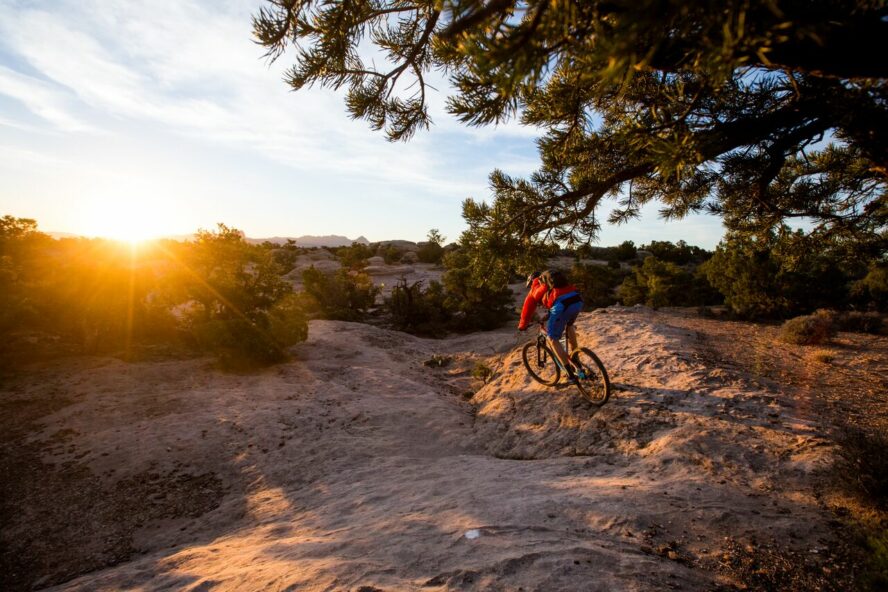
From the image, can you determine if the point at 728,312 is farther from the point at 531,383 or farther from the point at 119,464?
the point at 119,464

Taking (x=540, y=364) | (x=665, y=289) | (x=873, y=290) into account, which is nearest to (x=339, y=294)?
(x=540, y=364)

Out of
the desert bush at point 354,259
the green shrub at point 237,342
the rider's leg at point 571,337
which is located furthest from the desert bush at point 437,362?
the desert bush at point 354,259

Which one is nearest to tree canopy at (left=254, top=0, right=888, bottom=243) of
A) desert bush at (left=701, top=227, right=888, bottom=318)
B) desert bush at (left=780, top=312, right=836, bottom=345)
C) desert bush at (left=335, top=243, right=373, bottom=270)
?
desert bush at (left=780, top=312, right=836, bottom=345)

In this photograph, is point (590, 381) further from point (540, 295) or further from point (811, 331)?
point (811, 331)

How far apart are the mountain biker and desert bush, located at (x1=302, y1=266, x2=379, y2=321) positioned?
13.1 metres

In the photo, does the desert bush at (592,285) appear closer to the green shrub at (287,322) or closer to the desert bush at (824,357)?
the desert bush at (824,357)

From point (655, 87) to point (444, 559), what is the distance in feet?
15.1

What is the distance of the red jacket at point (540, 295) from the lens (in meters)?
6.31

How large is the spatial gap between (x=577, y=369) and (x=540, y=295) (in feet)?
4.70

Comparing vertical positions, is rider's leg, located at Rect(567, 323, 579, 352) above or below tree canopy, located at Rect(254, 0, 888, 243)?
below

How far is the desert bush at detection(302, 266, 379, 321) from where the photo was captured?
1836 centimetres

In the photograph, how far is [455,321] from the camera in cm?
1872

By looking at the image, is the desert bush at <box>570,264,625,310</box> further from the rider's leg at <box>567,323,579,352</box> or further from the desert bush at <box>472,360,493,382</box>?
the rider's leg at <box>567,323,579,352</box>

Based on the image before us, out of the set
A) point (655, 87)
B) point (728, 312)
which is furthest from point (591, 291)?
point (655, 87)
